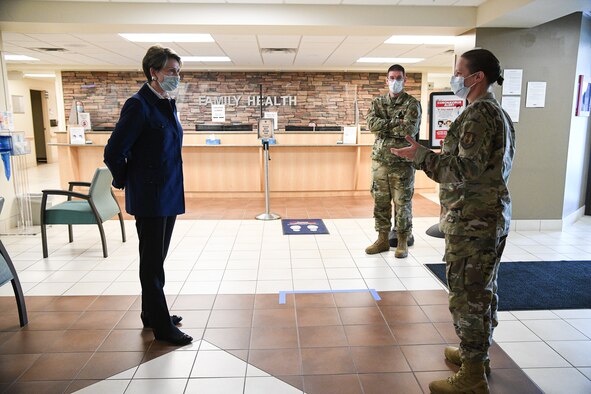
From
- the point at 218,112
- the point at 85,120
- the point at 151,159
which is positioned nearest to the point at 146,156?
→ the point at 151,159

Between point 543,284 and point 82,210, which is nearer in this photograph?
point 543,284

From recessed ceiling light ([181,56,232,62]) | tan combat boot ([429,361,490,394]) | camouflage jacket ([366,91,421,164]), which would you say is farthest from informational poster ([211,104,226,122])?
tan combat boot ([429,361,490,394])

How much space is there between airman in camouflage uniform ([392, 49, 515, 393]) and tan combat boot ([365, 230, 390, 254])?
7.41 feet

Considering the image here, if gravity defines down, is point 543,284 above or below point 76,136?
below

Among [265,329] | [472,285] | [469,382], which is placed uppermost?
[472,285]

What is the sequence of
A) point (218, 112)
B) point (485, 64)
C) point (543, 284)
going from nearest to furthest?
point (485, 64) → point (543, 284) → point (218, 112)

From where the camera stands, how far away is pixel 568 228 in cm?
546

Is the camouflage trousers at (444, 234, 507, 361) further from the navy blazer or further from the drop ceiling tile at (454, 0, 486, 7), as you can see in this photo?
the drop ceiling tile at (454, 0, 486, 7)

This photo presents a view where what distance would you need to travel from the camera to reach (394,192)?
13.8 ft

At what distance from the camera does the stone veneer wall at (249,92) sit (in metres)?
10.2

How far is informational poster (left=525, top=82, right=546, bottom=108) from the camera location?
5062 millimetres

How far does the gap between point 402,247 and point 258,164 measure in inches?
152

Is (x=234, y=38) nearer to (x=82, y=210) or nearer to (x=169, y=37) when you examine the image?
(x=169, y=37)

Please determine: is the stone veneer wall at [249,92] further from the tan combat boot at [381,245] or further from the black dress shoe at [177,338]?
the black dress shoe at [177,338]
